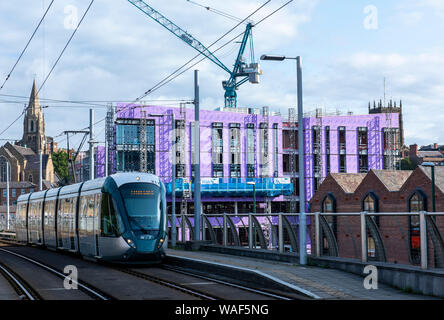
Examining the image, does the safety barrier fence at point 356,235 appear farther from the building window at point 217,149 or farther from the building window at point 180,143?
the building window at point 217,149

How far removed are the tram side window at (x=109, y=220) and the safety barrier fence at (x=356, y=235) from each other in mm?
5142

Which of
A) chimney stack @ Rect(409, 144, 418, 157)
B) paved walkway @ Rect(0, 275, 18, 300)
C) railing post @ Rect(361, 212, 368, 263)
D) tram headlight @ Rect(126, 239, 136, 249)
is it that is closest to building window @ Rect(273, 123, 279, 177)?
tram headlight @ Rect(126, 239, 136, 249)

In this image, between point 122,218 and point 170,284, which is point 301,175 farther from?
point 122,218

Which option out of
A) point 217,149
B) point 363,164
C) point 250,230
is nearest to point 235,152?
point 217,149

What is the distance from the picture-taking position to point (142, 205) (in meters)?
22.0

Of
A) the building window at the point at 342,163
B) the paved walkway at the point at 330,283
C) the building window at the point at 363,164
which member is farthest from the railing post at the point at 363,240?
the building window at the point at 363,164

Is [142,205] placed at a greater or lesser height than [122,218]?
greater

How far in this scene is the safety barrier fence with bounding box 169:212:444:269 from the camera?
577 inches

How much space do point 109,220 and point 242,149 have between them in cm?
6272

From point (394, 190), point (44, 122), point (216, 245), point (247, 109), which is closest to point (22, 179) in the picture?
point (44, 122)

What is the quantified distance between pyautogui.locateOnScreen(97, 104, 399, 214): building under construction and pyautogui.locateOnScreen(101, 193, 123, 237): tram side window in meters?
52.3

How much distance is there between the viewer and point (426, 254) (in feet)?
47.9

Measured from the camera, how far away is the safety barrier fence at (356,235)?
14656 millimetres
